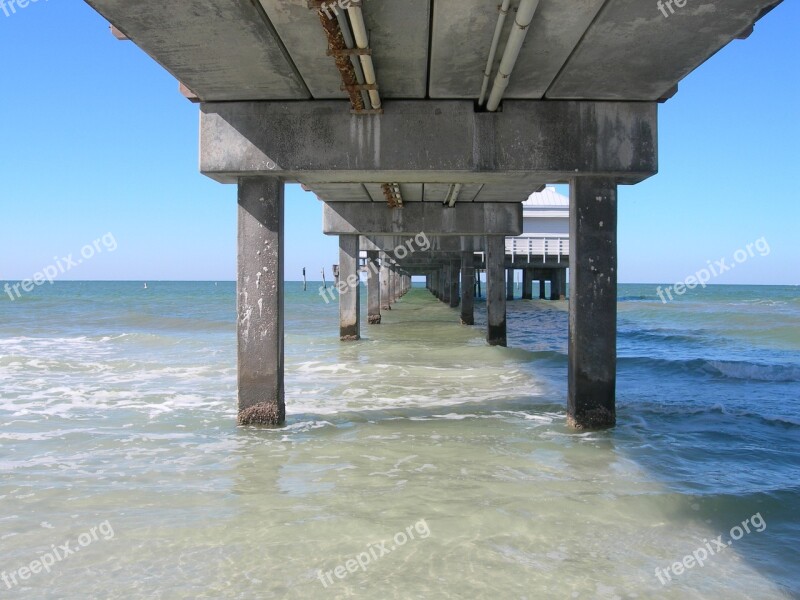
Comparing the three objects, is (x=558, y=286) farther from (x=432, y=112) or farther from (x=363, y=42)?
(x=363, y=42)

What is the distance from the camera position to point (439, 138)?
6871 mm

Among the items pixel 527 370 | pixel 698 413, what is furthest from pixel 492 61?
pixel 527 370

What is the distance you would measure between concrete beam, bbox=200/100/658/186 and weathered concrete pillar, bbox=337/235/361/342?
11.9 m

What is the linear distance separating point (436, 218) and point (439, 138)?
332 inches

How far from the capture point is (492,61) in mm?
5738

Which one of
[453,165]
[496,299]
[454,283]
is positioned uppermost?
[453,165]

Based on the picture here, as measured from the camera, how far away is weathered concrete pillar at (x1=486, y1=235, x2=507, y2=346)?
59.5 ft

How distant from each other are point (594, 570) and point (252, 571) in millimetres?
1890

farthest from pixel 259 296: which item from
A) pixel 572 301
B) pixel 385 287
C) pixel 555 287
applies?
pixel 555 287

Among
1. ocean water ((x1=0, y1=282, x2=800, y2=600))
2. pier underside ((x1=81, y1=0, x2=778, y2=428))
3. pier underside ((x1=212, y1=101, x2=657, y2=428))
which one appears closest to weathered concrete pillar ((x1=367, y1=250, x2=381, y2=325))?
ocean water ((x1=0, y1=282, x2=800, y2=600))

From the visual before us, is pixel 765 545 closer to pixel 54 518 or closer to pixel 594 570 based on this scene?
pixel 594 570

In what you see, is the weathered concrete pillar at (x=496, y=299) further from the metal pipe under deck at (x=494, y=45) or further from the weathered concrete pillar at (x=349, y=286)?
the metal pipe under deck at (x=494, y=45)

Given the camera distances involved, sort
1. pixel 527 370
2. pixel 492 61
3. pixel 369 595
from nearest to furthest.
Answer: pixel 369 595
pixel 492 61
pixel 527 370

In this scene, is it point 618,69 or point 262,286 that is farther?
point 262,286
